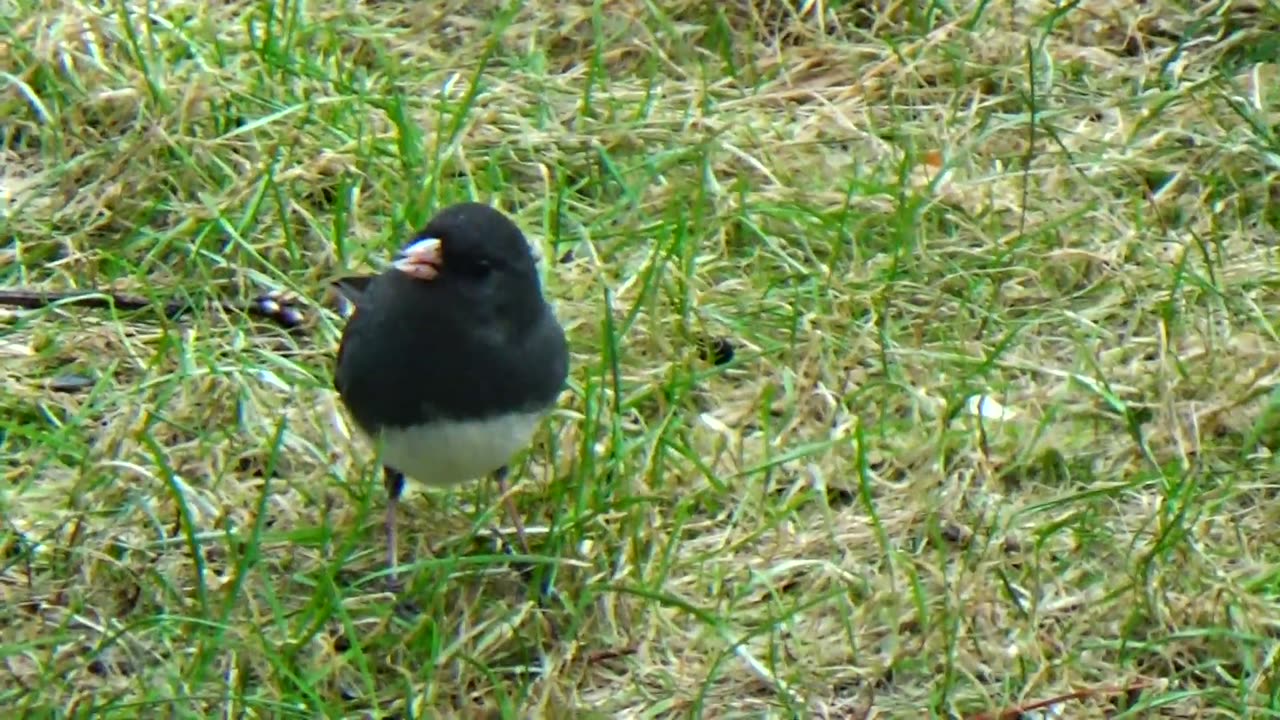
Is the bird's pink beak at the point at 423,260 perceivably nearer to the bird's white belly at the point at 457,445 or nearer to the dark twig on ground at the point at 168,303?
the bird's white belly at the point at 457,445

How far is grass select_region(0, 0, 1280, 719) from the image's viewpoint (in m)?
2.52

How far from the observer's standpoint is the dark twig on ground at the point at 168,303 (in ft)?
10.3

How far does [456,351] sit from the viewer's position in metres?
2.46

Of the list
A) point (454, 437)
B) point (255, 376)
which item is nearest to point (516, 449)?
point (454, 437)

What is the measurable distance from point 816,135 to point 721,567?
115 centimetres

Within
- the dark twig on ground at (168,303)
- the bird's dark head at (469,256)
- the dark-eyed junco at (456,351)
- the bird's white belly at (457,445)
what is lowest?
the dark twig on ground at (168,303)

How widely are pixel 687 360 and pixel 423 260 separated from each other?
2.25 ft

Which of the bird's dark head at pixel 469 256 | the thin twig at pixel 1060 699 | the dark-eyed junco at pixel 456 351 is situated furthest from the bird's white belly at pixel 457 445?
the thin twig at pixel 1060 699

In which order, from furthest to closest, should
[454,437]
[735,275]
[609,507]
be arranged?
[735,275]
[609,507]
[454,437]

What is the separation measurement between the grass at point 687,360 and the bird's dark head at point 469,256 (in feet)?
1.04

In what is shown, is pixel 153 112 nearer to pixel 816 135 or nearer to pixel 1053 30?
pixel 816 135

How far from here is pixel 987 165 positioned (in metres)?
3.52

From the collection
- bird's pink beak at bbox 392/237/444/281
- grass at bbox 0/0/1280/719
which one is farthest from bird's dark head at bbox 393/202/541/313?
grass at bbox 0/0/1280/719

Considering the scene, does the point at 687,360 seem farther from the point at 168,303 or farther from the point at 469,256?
the point at 168,303
